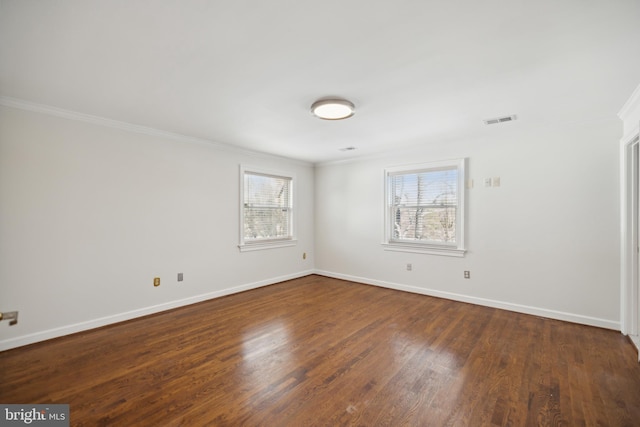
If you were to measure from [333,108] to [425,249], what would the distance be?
9.53 ft

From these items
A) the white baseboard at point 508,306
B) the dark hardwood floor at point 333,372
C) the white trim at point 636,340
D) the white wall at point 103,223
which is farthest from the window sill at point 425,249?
the white wall at point 103,223

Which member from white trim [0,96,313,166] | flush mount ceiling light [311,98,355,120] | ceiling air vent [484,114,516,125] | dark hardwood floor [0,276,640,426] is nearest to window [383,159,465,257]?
ceiling air vent [484,114,516,125]

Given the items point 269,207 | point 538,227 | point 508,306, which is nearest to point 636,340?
point 508,306

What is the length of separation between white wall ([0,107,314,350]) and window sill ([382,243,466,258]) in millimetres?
2644

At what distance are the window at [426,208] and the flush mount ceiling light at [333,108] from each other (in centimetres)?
224

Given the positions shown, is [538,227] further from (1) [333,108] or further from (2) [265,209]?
(2) [265,209]

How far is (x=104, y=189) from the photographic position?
3316 mm

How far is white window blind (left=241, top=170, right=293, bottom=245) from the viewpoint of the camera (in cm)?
492

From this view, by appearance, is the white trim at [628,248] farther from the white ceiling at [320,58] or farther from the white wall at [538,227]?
the white ceiling at [320,58]

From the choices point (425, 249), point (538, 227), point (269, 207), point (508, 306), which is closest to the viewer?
point (538, 227)

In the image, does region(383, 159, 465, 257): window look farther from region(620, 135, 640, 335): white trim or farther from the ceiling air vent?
region(620, 135, 640, 335): white trim

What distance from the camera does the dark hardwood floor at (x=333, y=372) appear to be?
1843 millimetres

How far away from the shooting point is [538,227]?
11.9 feet

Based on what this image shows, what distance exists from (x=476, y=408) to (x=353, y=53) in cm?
256
